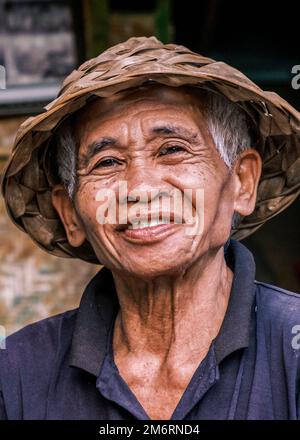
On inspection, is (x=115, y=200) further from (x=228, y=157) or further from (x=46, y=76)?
(x=46, y=76)

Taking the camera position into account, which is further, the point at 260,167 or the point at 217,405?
Result: the point at 260,167

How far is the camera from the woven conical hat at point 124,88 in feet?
6.91

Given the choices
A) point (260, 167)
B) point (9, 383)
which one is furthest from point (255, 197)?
point (9, 383)

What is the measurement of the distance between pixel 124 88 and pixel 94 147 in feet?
0.60

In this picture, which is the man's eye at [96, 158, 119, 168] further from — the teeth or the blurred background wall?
the blurred background wall

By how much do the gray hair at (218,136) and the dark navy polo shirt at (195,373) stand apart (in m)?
0.27

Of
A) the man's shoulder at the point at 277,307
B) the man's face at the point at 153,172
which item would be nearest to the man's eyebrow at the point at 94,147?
the man's face at the point at 153,172

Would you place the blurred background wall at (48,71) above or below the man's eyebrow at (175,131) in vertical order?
below

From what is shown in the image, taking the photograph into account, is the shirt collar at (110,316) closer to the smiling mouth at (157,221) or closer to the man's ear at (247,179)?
the man's ear at (247,179)

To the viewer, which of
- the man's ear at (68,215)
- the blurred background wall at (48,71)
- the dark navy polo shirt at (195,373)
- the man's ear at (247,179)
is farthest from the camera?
the blurred background wall at (48,71)

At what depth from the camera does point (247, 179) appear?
2383 millimetres

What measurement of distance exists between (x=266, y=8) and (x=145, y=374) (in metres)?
3.21

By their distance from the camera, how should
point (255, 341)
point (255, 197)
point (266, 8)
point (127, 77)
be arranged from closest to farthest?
1. point (127, 77)
2. point (255, 341)
3. point (255, 197)
4. point (266, 8)

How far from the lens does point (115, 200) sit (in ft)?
7.11
